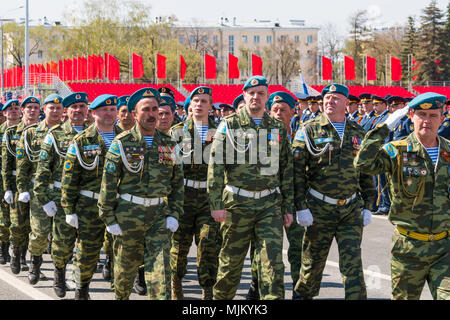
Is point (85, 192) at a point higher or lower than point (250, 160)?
lower

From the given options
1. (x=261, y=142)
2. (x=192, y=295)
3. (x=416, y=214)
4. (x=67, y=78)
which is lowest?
(x=192, y=295)

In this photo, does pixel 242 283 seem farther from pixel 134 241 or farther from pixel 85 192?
pixel 134 241

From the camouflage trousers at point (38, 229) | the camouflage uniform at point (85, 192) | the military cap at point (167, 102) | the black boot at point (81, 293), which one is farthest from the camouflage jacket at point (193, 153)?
the camouflage trousers at point (38, 229)

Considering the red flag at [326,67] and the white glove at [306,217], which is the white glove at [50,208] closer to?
the white glove at [306,217]

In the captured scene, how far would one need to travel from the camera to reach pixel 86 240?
20.6 feet

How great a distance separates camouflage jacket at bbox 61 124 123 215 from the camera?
622cm

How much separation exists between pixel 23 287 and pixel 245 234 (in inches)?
128

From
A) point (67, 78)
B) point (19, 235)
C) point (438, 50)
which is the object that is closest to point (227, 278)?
point (19, 235)

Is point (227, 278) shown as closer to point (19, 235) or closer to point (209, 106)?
point (209, 106)

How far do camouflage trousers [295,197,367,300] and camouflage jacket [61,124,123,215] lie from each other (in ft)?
7.16

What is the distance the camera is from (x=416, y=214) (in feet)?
15.5

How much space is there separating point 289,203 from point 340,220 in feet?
1.79

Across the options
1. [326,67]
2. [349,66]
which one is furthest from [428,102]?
[349,66]

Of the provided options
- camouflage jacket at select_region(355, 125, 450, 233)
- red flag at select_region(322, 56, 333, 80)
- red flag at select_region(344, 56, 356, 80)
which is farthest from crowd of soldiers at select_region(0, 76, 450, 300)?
red flag at select_region(344, 56, 356, 80)
